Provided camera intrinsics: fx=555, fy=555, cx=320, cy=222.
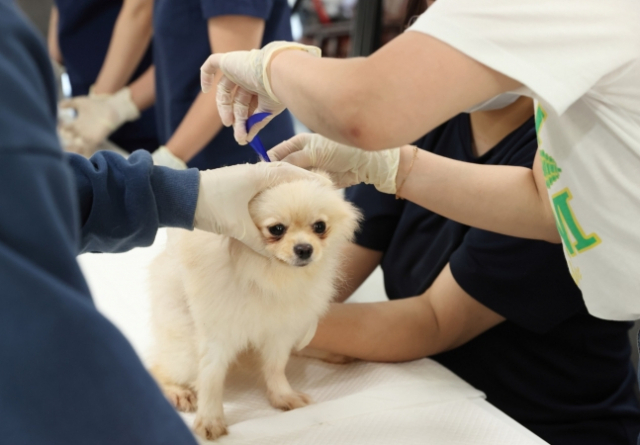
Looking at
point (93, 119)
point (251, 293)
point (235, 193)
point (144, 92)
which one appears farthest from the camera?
point (144, 92)

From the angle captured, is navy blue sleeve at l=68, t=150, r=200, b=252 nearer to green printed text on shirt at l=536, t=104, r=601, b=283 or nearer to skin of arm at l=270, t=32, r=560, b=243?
skin of arm at l=270, t=32, r=560, b=243

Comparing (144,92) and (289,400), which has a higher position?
(144,92)

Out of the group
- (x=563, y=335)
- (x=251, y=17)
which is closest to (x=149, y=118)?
(x=251, y=17)

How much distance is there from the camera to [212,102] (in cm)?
151

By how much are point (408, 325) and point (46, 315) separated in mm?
908

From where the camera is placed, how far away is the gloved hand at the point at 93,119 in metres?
2.13

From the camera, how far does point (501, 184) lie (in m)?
1.04

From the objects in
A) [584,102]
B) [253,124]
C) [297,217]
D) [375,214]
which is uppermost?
[584,102]

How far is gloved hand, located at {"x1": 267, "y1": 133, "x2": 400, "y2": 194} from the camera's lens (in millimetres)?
976

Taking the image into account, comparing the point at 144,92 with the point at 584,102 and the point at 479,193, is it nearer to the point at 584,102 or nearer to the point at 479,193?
the point at 479,193

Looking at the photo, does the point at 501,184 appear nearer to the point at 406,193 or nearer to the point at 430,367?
the point at 406,193

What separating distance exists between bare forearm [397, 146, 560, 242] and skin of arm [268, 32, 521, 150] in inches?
15.5

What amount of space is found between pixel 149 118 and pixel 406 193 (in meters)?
1.68

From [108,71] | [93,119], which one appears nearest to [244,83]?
[93,119]
